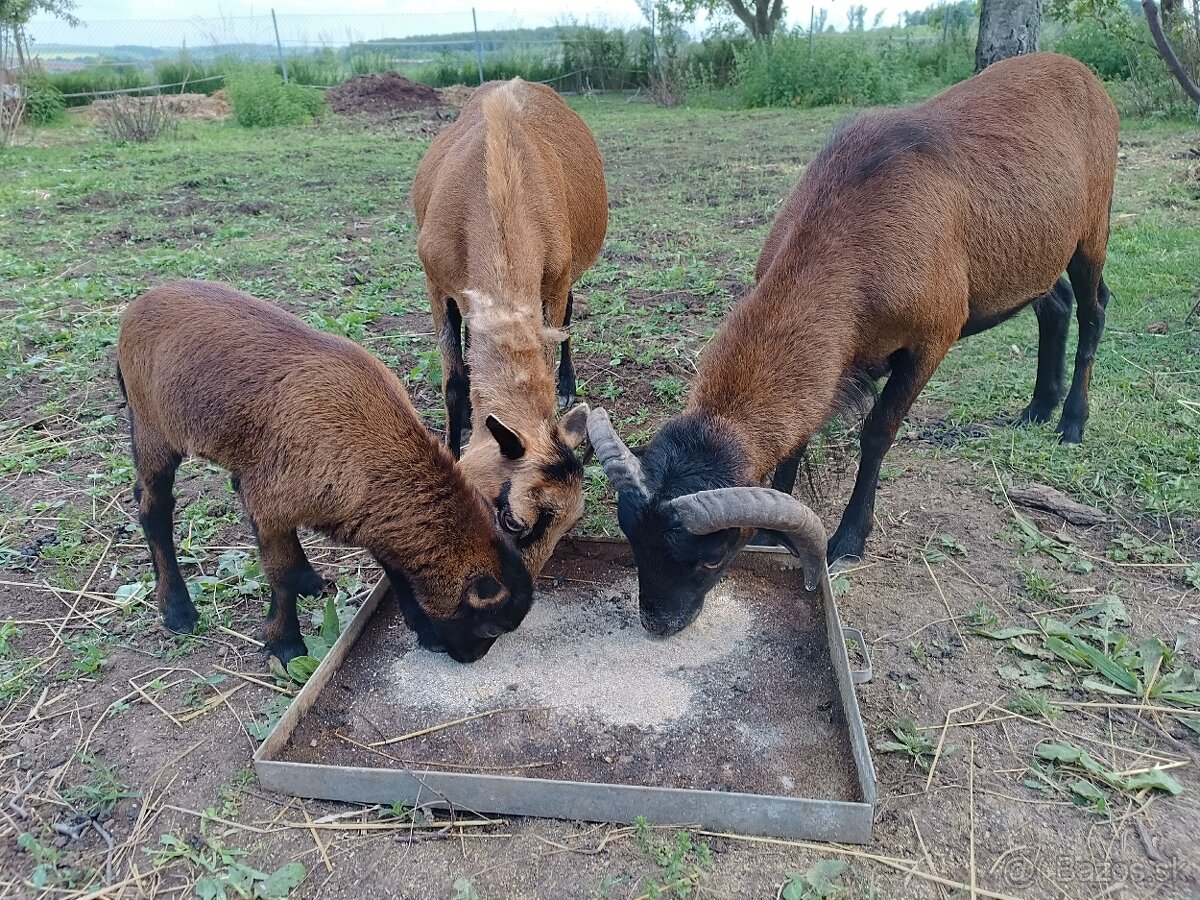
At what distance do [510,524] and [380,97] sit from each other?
2363cm

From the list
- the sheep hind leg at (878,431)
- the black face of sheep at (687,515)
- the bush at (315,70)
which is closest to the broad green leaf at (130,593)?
the black face of sheep at (687,515)

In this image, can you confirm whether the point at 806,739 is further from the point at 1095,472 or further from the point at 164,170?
the point at 164,170

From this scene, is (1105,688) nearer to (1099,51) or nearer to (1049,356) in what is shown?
(1049,356)

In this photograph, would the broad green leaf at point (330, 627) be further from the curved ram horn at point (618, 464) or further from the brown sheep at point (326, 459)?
the curved ram horn at point (618, 464)

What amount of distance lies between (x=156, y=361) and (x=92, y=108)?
23.7 metres

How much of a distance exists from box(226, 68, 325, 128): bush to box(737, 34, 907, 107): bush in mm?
11505

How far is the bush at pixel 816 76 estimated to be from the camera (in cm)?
2180

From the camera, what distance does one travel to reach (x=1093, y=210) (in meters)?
5.59

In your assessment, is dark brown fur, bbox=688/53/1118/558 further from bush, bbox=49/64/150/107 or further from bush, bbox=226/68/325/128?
bush, bbox=49/64/150/107

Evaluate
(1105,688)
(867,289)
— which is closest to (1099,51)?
(867,289)

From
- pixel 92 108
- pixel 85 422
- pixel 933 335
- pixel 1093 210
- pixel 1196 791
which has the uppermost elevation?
pixel 92 108

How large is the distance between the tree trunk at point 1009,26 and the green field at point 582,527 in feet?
7.77

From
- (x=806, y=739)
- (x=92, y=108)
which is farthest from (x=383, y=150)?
(x=806, y=739)

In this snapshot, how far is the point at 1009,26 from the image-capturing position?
383 inches
